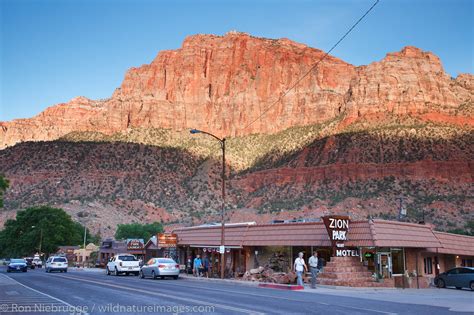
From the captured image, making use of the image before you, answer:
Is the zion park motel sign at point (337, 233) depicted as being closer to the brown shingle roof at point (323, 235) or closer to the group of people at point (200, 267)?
the brown shingle roof at point (323, 235)

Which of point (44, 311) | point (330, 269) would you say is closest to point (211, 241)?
point (330, 269)

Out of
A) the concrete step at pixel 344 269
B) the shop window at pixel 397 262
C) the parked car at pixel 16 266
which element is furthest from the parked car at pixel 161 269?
the parked car at pixel 16 266

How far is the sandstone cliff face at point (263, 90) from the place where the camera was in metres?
112

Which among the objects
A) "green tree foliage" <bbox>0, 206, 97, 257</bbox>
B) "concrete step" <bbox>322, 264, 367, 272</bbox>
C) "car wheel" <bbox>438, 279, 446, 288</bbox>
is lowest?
"car wheel" <bbox>438, 279, 446, 288</bbox>

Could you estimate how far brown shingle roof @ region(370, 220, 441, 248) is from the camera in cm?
2766

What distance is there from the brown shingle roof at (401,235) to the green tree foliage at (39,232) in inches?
2678

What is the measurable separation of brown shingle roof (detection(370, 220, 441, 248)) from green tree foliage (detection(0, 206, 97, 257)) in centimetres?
6802

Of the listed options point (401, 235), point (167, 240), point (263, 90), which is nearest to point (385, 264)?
point (401, 235)

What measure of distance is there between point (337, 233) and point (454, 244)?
12872 millimetres

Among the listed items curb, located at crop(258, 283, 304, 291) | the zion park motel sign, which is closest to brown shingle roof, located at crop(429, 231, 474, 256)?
the zion park motel sign

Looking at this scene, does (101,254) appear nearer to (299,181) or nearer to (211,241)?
(211,241)

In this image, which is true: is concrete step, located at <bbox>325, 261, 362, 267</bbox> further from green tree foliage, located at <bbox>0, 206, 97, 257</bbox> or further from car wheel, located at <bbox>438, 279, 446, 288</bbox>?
green tree foliage, located at <bbox>0, 206, 97, 257</bbox>

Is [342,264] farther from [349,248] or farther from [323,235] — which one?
[323,235]

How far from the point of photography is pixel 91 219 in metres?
92.9
